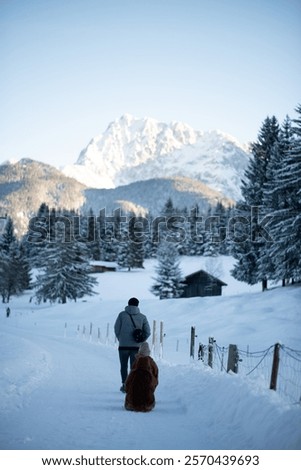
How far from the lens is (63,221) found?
178 ft

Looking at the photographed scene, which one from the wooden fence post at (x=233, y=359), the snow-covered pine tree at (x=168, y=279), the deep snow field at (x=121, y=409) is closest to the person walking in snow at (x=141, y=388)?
the deep snow field at (x=121, y=409)

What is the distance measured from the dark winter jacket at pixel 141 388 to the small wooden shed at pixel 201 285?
46913mm

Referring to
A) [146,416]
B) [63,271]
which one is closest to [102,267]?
[63,271]

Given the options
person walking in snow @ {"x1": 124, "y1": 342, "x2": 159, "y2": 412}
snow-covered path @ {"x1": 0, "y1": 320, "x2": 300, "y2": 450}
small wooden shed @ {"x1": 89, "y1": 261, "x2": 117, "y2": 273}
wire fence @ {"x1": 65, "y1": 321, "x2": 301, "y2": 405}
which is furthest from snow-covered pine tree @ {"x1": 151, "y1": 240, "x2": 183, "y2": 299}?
person walking in snow @ {"x1": 124, "y1": 342, "x2": 159, "y2": 412}

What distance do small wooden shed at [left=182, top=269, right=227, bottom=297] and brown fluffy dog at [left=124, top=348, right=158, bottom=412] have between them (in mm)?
46913

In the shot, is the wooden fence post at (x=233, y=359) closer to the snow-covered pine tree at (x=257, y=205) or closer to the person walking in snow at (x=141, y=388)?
the person walking in snow at (x=141, y=388)

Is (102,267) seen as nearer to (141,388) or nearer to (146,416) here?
(141,388)

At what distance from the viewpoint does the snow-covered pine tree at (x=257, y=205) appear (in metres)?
33.8

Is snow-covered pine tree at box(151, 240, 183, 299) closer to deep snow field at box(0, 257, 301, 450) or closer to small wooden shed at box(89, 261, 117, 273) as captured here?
deep snow field at box(0, 257, 301, 450)

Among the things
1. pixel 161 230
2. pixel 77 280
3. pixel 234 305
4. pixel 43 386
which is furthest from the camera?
pixel 161 230

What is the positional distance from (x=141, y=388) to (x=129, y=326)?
1.93 meters
